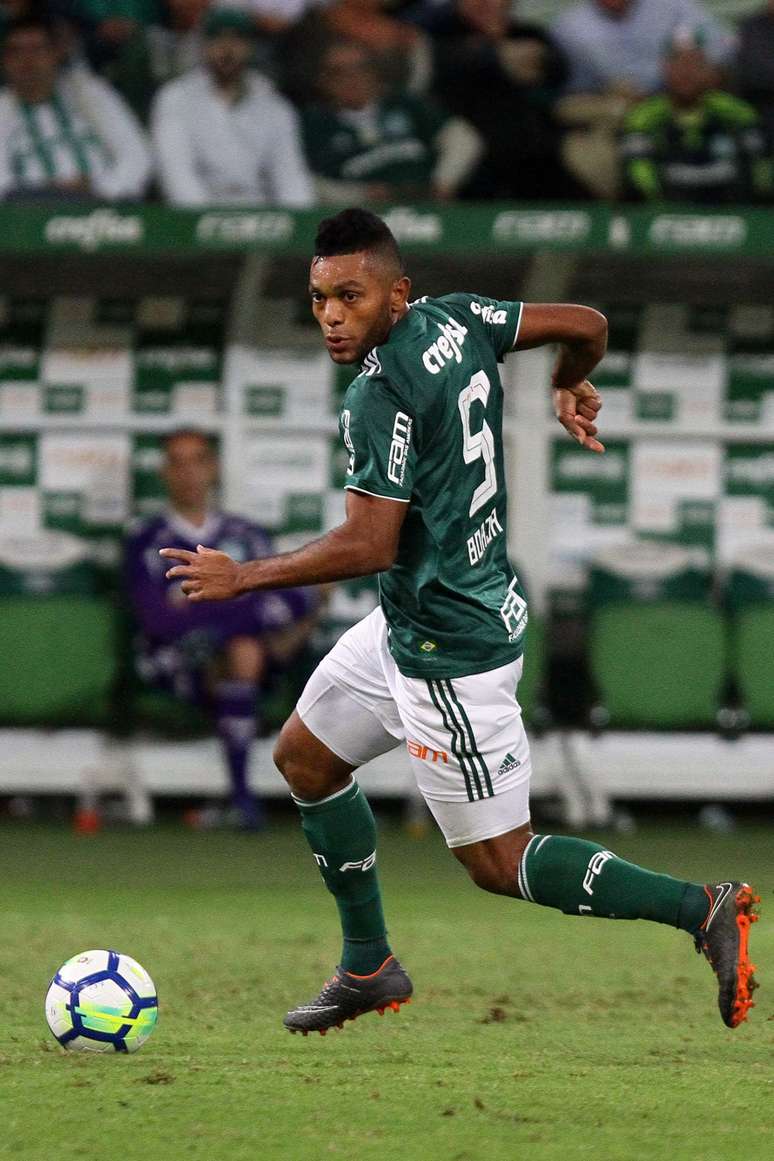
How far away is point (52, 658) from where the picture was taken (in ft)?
31.3

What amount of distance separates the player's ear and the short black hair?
0.20 feet

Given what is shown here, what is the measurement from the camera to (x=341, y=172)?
9.90 m

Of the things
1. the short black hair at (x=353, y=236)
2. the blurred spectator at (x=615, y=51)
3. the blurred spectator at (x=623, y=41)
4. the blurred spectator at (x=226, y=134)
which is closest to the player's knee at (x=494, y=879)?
the short black hair at (x=353, y=236)

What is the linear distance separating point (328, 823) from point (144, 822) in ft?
16.1

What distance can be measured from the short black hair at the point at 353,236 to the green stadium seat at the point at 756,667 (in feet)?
18.7

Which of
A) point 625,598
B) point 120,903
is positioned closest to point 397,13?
point 625,598

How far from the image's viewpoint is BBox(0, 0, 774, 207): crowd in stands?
9.70 metres

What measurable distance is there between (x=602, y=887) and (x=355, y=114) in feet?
20.5

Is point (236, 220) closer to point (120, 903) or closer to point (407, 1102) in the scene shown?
point (120, 903)

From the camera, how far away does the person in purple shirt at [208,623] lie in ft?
30.4

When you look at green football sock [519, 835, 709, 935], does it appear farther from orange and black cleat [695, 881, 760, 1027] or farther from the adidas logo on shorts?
the adidas logo on shorts

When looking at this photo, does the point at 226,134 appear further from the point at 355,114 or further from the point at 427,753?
the point at 427,753

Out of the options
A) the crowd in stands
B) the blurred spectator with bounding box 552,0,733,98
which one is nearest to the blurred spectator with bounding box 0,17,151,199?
the crowd in stands

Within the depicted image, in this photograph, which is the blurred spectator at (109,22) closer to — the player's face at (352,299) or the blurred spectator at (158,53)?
the blurred spectator at (158,53)
